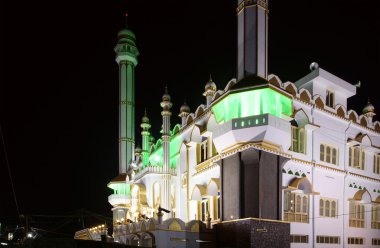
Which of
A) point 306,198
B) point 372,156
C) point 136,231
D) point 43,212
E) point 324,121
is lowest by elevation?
point 43,212

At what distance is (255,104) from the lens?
1473 centimetres

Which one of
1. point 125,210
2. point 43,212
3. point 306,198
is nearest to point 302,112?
point 306,198

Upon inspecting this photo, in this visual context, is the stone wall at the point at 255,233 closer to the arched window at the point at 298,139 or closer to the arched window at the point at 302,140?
the arched window at the point at 298,139

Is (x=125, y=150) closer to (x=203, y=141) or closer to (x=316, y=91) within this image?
(x=203, y=141)

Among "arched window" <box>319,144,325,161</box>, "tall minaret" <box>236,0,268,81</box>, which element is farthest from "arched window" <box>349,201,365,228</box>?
"tall minaret" <box>236,0,268,81</box>

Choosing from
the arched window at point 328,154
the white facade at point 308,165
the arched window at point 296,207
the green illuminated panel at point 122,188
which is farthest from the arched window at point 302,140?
the green illuminated panel at point 122,188

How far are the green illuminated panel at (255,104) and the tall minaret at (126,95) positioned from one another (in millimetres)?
23073

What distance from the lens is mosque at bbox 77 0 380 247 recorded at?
564 inches

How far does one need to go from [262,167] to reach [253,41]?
5.27 metres

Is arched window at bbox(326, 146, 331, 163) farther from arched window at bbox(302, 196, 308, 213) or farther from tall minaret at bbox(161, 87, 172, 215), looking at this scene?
tall minaret at bbox(161, 87, 172, 215)

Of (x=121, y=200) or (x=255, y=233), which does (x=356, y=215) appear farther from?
(x=121, y=200)

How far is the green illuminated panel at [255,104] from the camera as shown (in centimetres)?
1458

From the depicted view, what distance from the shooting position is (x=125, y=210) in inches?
1340

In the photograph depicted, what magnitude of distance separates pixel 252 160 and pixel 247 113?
6.28 ft
